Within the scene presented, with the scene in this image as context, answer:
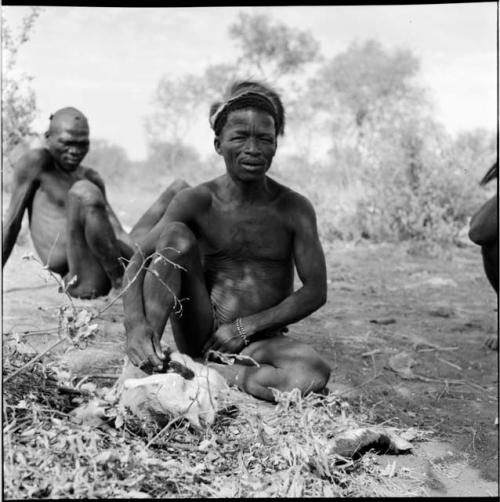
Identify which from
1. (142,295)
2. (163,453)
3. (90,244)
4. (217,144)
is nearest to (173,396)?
(163,453)

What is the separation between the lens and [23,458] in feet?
6.84

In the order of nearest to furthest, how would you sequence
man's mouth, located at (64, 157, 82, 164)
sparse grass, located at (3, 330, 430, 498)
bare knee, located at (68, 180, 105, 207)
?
sparse grass, located at (3, 330, 430, 498)
bare knee, located at (68, 180, 105, 207)
man's mouth, located at (64, 157, 82, 164)

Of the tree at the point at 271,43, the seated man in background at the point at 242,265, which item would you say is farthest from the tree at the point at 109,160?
the seated man in background at the point at 242,265

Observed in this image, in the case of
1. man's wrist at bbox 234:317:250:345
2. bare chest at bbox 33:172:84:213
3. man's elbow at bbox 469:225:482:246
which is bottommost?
man's wrist at bbox 234:317:250:345

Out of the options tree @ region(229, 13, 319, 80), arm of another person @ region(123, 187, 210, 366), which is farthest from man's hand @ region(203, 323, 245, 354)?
tree @ region(229, 13, 319, 80)

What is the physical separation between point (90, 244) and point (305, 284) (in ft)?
6.97

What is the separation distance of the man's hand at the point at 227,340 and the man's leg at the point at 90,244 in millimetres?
1880

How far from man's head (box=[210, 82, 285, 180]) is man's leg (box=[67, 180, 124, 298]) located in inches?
72.2

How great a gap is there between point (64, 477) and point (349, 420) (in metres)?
1.14

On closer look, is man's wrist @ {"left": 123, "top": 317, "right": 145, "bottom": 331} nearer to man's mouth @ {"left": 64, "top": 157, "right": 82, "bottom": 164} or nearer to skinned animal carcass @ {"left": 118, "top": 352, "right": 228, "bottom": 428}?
skinned animal carcass @ {"left": 118, "top": 352, "right": 228, "bottom": 428}

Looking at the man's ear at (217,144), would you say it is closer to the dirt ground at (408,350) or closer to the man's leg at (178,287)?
the man's leg at (178,287)

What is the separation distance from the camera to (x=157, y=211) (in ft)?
16.8

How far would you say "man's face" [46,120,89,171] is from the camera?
499cm

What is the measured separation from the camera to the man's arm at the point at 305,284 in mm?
3186
